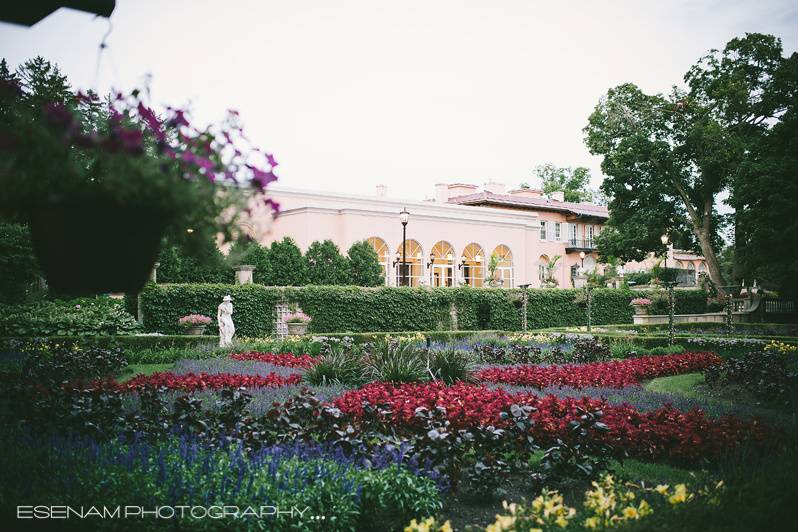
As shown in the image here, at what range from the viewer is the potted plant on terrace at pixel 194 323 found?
18516mm

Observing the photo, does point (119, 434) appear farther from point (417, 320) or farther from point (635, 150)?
point (635, 150)

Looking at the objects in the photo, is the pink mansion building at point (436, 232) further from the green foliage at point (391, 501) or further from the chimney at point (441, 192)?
the green foliage at point (391, 501)

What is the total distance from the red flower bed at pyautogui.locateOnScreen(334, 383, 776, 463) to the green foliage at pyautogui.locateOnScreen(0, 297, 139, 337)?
550 inches

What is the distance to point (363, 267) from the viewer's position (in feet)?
83.2

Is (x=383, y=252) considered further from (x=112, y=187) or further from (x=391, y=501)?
(x=112, y=187)

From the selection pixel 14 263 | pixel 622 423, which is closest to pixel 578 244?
pixel 14 263

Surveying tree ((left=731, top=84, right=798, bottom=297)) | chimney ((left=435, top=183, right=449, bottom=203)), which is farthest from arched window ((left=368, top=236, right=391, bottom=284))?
tree ((left=731, top=84, right=798, bottom=297))

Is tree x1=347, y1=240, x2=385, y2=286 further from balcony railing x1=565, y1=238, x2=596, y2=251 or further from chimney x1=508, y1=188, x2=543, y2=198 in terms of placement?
chimney x1=508, y1=188, x2=543, y2=198

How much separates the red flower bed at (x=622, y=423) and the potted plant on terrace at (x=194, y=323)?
44.4 feet

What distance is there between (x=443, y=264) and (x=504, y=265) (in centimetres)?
484

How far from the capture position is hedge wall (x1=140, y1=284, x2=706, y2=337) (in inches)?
765

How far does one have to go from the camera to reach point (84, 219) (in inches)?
78.2

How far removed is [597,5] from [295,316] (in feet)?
49.2

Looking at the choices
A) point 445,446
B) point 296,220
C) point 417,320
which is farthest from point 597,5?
point 296,220
